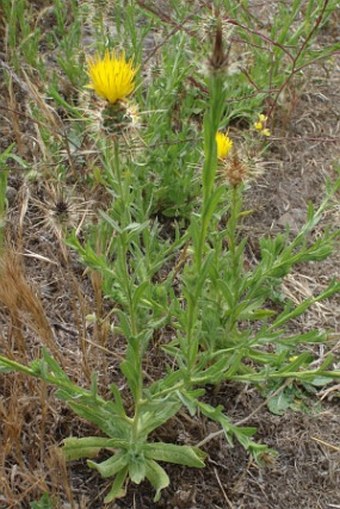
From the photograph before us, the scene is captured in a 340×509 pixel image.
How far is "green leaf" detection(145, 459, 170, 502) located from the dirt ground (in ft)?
0.30

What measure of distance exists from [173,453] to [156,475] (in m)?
0.08

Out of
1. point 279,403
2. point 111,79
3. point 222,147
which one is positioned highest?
point 111,79

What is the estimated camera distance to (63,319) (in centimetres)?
246

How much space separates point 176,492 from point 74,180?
53.3 inches

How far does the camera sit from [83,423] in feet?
7.07

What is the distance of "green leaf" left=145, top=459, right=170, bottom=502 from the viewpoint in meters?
1.94

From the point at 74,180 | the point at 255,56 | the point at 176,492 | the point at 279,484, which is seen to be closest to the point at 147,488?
the point at 176,492

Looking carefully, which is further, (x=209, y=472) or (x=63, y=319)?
(x=63, y=319)

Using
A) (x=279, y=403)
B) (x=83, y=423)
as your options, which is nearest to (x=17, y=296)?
(x=83, y=423)

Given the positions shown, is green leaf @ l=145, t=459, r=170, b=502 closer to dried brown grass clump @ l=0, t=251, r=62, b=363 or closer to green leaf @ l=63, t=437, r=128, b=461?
green leaf @ l=63, t=437, r=128, b=461

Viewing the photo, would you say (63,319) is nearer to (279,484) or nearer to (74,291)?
(74,291)

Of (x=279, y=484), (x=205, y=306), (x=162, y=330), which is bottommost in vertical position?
(x=279, y=484)

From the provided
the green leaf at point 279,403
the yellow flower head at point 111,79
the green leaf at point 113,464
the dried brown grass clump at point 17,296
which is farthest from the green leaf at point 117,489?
the yellow flower head at point 111,79

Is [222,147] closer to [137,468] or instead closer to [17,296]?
[17,296]
